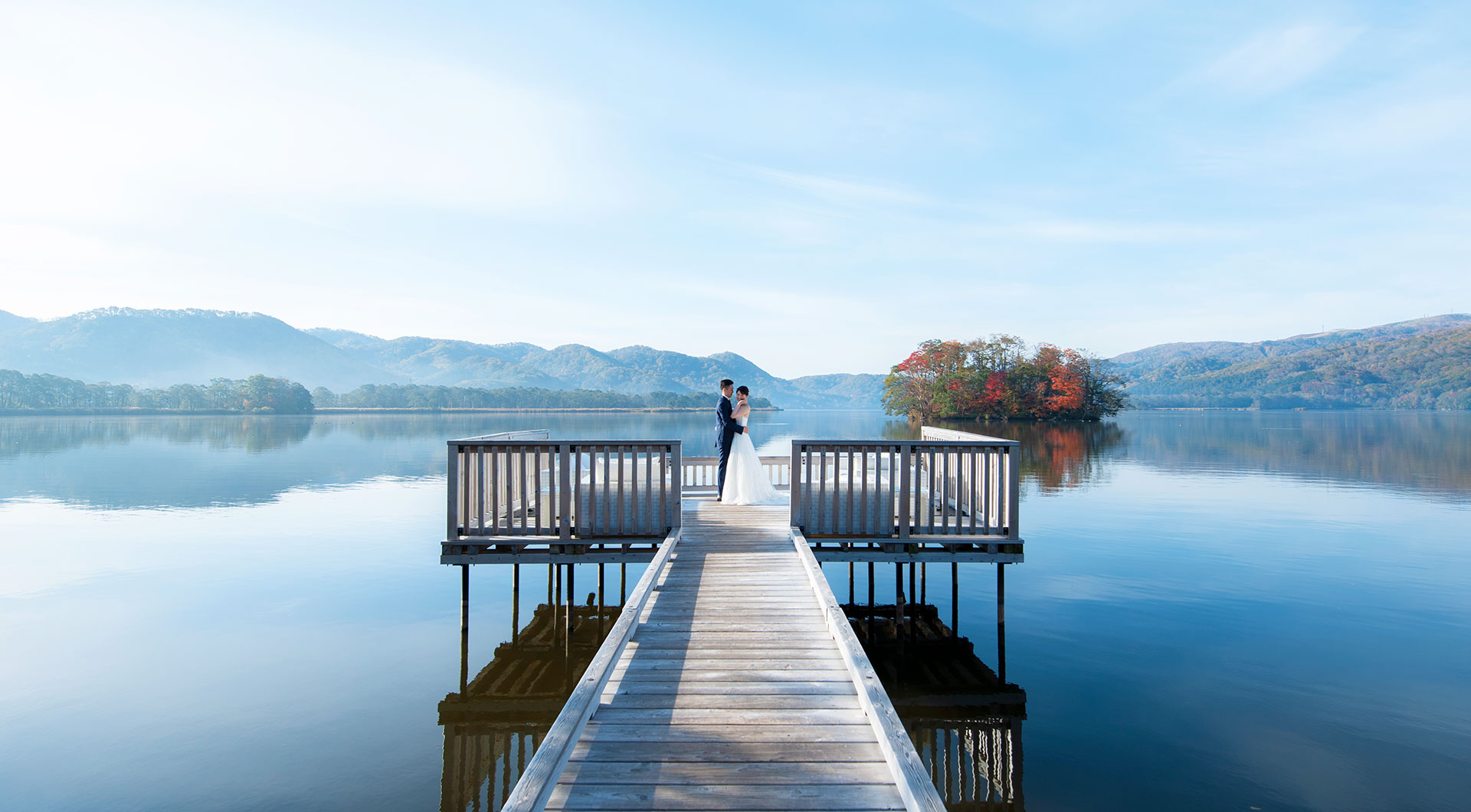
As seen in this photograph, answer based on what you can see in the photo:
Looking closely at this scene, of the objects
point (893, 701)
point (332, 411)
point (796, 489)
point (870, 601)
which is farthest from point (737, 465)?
point (332, 411)

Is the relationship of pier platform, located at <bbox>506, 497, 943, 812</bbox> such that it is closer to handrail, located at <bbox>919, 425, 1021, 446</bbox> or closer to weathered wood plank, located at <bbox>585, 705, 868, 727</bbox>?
weathered wood plank, located at <bbox>585, 705, 868, 727</bbox>

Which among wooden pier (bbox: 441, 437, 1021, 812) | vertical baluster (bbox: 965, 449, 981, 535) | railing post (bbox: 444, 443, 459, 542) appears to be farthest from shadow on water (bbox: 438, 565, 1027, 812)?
vertical baluster (bbox: 965, 449, 981, 535)

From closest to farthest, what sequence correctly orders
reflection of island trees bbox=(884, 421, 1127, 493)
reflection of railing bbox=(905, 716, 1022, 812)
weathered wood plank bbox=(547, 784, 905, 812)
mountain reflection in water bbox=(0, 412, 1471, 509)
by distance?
weathered wood plank bbox=(547, 784, 905, 812) < reflection of railing bbox=(905, 716, 1022, 812) < mountain reflection in water bbox=(0, 412, 1471, 509) < reflection of island trees bbox=(884, 421, 1127, 493)

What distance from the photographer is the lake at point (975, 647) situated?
6879 millimetres

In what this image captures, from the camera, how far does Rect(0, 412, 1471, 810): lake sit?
22.6 ft

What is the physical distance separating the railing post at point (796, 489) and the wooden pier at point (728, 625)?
0.02m

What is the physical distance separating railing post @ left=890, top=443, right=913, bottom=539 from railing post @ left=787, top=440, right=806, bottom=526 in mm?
1174

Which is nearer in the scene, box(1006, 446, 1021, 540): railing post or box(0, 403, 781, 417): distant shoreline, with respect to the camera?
box(1006, 446, 1021, 540): railing post

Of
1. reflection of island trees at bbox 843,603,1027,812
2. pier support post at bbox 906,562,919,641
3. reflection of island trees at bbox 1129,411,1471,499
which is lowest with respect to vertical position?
reflection of island trees at bbox 843,603,1027,812

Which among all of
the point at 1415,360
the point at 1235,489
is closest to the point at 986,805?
the point at 1235,489

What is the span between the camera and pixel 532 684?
9242mm

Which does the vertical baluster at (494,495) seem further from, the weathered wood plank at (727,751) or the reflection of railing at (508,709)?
the weathered wood plank at (727,751)

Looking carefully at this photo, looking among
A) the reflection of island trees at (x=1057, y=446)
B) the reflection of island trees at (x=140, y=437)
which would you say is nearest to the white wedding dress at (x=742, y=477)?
the reflection of island trees at (x=1057, y=446)

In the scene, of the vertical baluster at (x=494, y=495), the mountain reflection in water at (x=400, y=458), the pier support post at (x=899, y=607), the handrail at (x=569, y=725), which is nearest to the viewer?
the handrail at (x=569, y=725)
